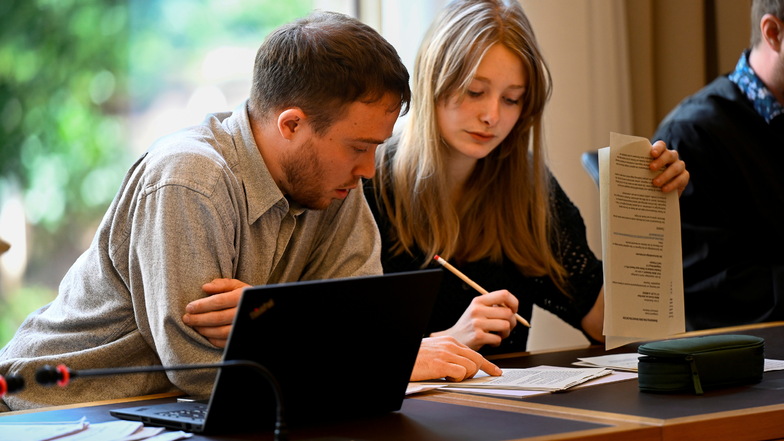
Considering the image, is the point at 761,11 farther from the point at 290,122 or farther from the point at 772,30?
the point at 290,122

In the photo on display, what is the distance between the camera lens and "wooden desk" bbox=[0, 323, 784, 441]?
111 centimetres

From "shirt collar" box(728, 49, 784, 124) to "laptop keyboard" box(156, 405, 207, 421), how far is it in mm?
1919

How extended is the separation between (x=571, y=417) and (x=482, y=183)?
105cm

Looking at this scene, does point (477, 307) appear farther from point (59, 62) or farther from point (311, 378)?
point (59, 62)

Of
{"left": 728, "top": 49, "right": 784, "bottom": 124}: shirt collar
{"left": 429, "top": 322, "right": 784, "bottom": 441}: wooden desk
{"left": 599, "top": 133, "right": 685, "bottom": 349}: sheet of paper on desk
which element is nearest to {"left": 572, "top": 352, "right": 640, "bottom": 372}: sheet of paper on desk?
{"left": 599, "top": 133, "right": 685, "bottom": 349}: sheet of paper on desk

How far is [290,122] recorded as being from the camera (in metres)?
1.61

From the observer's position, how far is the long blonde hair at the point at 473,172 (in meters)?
2.04

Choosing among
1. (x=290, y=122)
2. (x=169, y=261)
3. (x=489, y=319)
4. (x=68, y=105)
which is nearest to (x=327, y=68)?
(x=290, y=122)

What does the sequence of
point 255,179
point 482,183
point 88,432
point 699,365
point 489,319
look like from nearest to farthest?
point 88,432, point 699,365, point 255,179, point 489,319, point 482,183

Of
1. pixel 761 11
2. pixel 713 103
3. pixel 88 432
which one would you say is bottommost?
pixel 88 432

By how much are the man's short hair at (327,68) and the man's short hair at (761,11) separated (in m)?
1.36

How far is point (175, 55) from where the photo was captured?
2992 mm

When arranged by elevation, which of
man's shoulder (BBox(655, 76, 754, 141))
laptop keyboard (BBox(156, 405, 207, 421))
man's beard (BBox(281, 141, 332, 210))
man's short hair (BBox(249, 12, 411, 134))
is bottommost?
laptop keyboard (BBox(156, 405, 207, 421))

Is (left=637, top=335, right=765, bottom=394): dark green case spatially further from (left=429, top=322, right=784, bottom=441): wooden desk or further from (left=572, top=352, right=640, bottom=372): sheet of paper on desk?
(left=572, top=352, right=640, bottom=372): sheet of paper on desk
